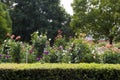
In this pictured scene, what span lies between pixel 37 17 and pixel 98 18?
953 centimetres

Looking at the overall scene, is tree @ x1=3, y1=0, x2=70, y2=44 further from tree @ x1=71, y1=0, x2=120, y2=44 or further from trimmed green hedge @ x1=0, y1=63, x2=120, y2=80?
trimmed green hedge @ x1=0, y1=63, x2=120, y2=80

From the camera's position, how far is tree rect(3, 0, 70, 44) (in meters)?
32.1

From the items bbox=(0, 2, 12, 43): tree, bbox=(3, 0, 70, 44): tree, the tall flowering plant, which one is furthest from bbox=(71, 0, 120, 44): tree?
the tall flowering plant

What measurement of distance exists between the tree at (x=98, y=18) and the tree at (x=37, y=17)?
6737 millimetres

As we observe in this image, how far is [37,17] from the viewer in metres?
32.7

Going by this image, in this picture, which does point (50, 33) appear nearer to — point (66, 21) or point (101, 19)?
point (66, 21)

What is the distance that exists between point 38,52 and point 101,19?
13.9m

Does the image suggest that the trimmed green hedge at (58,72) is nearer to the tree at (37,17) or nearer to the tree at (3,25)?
the tree at (3,25)

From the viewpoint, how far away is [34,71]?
6660mm

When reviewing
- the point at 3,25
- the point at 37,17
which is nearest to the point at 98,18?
the point at 3,25

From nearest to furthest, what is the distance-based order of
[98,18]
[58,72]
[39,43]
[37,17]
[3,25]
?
[58,72], [39,43], [3,25], [98,18], [37,17]

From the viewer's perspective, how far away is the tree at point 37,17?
105 ft

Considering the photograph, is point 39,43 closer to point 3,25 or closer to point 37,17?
point 3,25

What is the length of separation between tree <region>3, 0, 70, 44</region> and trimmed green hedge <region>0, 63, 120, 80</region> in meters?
24.7
